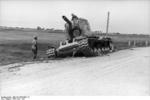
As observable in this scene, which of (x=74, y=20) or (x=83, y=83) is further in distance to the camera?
(x=74, y=20)

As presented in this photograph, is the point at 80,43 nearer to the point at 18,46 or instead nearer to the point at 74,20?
the point at 74,20

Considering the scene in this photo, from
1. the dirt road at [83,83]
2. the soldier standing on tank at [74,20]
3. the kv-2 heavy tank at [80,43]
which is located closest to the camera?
the dirt road at [83,83]

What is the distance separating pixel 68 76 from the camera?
969 cm

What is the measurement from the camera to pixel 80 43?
17203 millimetres

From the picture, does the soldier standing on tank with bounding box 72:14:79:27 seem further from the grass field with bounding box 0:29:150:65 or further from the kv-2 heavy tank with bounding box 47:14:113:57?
the grass field with bounding box 0:29:150:65

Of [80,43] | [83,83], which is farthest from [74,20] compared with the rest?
[83,83]

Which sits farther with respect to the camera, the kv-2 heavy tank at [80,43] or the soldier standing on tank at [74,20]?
the soldier standing on tank at [74,20]

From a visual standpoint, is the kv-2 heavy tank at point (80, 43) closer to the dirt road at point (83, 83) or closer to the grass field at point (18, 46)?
the grass field at point (18, 46)

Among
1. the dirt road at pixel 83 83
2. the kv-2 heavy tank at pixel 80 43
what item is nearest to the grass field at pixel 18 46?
the kv-2 heavy tank at pixel 80 43

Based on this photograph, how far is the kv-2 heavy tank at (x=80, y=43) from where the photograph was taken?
17250mm

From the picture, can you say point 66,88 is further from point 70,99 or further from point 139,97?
point 139,97

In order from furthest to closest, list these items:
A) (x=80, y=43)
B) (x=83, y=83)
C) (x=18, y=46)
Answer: (x=18, y=46)
(x=80, y=43)
(x=83, y=83)

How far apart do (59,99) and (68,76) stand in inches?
131

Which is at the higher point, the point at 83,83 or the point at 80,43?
the point at 80,43
